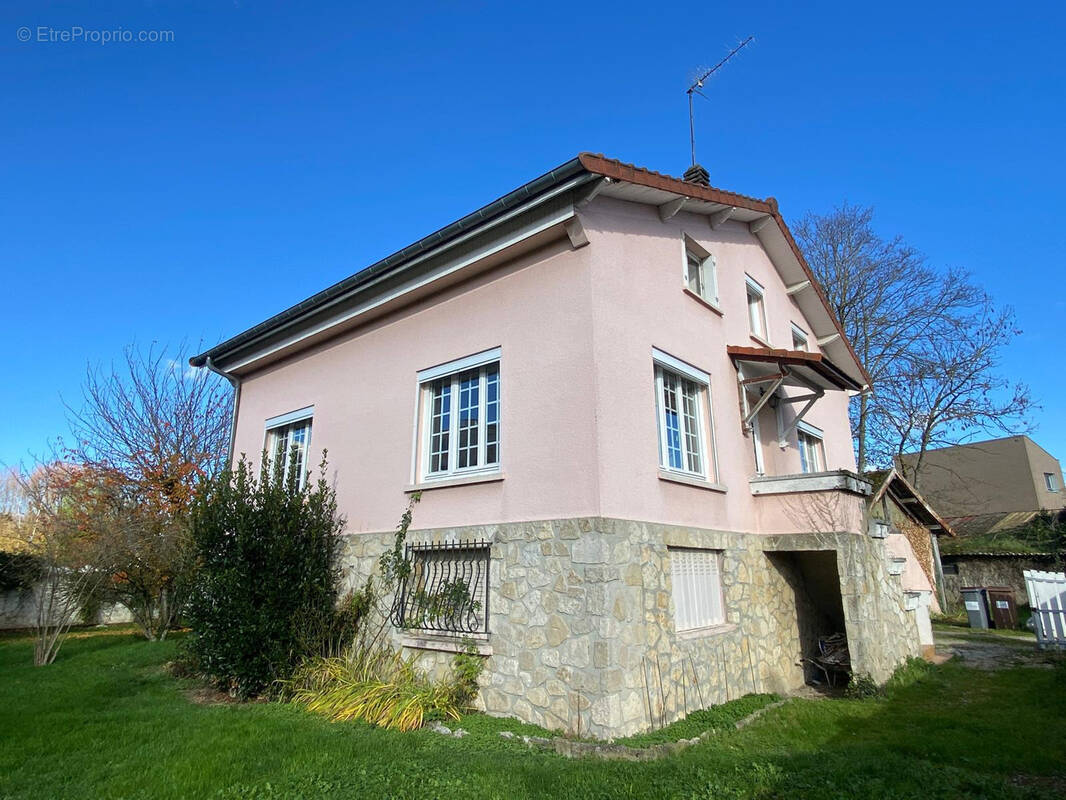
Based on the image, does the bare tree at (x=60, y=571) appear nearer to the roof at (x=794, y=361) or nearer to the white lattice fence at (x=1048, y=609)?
the roof at (x=794, y=361)

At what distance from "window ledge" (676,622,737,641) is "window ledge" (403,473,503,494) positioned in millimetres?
2805

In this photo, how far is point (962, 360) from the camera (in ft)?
68.8

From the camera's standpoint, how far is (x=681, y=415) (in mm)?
8336

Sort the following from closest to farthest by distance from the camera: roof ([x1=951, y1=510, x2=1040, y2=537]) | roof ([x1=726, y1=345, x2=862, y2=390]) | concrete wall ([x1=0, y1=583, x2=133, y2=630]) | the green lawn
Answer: the green lawn
roof ([x1=726, y1=345, x2=862, y2=390])
concrete wall ([x1=0, y1=583, x2=133, y2=630])
roof ([x1=951, y1=510, x2=1040, y2=537])

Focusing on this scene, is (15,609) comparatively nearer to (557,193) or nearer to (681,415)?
(681,415)

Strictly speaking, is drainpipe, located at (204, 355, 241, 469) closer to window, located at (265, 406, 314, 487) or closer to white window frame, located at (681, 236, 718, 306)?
window, located at (265, 406, 314, 487)

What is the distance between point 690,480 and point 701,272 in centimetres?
379

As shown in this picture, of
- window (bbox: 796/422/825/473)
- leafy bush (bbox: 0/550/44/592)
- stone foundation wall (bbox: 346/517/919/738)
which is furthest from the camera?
leafy bush (bbox: 0/550/44/592)

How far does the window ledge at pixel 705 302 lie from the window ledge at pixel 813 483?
262 cm

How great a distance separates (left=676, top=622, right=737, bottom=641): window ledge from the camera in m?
7.09

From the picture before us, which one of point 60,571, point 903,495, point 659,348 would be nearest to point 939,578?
point 903,495

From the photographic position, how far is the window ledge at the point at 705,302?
8.76m

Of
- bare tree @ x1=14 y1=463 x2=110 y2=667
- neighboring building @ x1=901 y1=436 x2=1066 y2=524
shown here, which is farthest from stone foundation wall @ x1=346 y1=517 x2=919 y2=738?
neighboring building @ x1=901 y1=436 x2=1066 y2=524

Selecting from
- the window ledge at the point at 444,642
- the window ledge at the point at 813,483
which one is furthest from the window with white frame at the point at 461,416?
the window ledge at the point at 813,483
